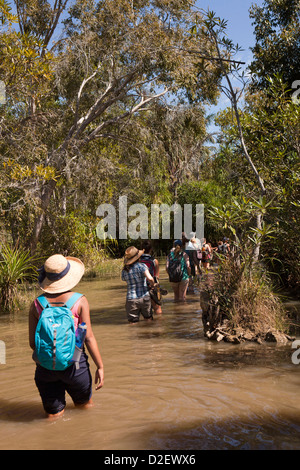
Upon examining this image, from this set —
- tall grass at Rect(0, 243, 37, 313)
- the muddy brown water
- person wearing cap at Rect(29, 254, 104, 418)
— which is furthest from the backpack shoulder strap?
tall grass at Rect(0, 243, 37, 313)

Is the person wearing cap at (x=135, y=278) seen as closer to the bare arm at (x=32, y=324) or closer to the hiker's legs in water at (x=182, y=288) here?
the hiker's legs in water at (x=182, y=288)

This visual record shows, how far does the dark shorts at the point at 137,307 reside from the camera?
9438mm

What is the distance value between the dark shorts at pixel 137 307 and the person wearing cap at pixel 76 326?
4.90m

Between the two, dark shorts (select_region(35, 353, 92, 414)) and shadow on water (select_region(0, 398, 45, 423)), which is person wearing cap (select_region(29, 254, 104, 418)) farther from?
shadow on water (select_region(0, 398, 45, 423))

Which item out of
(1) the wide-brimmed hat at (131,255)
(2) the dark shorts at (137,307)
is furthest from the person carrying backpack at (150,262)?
(1) the wide-brimmed hat at (131,255)

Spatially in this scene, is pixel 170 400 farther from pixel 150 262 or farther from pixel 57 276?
pixel 150 262

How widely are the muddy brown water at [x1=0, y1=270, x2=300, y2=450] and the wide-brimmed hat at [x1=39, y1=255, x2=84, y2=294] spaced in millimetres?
1278

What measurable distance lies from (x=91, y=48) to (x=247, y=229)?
13.6 metres

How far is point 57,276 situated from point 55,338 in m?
0.55

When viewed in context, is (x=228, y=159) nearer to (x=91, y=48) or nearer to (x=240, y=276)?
(x=240, y=276)

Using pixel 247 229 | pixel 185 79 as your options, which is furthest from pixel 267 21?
pixel 247 229

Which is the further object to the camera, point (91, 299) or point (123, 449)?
point (91, 299)

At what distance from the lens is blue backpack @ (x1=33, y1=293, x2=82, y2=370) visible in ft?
13.5

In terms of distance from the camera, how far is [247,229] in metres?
9.21
